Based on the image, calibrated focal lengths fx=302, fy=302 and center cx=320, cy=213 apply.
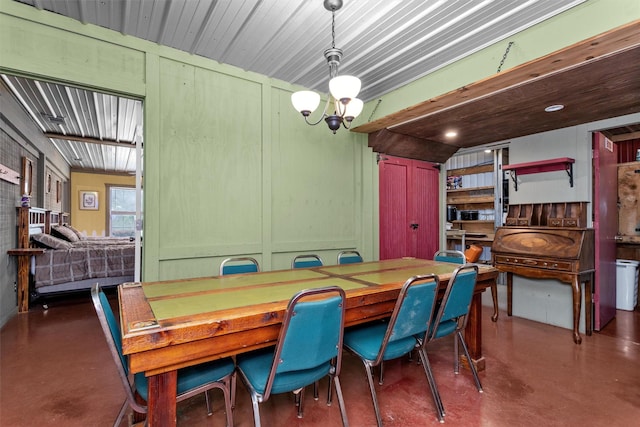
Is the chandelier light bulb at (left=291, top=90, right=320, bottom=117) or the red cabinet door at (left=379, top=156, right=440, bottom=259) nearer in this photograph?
the chandelier light bulb at (left=291, top=90, right=320, bottom=117)

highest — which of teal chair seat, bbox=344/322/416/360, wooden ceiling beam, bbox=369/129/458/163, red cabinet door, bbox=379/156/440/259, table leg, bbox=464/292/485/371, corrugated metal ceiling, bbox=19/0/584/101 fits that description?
corrugated metal ceiling, bbox=19/0/584/101

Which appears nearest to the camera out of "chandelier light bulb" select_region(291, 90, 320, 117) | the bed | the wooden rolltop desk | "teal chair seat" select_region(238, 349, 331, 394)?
"teal chair seat" select_region(238, 349, 331, 394)

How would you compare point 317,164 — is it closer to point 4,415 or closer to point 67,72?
point 67,72

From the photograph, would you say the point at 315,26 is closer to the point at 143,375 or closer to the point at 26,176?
the point at 143,375

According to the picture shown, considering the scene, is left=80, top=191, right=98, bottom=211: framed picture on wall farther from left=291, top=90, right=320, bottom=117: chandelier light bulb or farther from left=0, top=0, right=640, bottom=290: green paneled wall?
left=291, top=90, right=320, bottom=117: chandelier light bulb

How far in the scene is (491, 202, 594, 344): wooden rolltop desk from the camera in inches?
130

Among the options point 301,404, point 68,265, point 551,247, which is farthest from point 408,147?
point 68,265

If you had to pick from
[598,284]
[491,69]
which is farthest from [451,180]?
[491,69]

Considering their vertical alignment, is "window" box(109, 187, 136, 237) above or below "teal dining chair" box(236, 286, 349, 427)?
above

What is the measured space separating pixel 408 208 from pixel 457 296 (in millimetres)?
3018

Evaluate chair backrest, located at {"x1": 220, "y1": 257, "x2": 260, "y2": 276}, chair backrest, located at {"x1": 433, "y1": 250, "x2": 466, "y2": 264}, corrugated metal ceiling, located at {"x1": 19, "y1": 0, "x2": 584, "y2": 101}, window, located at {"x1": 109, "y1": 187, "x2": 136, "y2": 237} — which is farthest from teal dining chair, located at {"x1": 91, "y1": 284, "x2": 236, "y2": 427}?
window, located at {"x1": 109, "y1": 187, "x2": 136, "y2": 237}

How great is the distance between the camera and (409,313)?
1793 millimetres

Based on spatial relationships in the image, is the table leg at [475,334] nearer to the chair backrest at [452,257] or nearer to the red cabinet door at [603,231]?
the chair backrest at [452,257]

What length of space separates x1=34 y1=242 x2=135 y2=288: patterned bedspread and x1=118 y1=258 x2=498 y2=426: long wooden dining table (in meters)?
3.47
